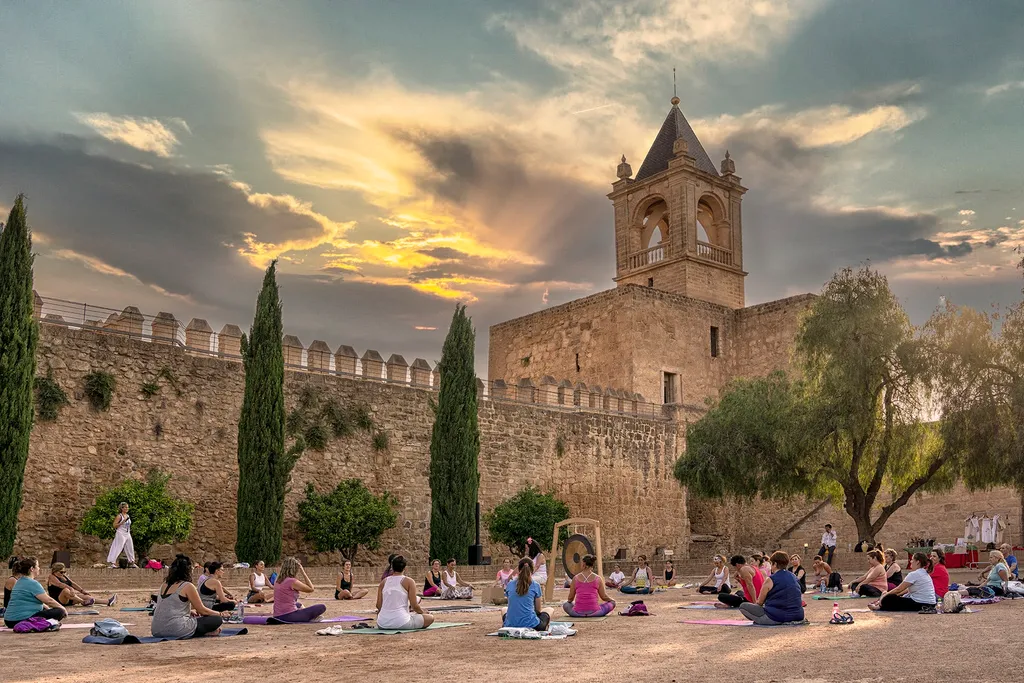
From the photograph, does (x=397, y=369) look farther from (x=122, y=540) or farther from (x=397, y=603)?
(x=397, y=603)

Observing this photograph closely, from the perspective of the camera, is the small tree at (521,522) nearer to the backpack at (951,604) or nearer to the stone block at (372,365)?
the stone block at (372,365)

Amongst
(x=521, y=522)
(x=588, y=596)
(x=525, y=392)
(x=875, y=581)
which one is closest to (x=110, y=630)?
(x=588, y=596)

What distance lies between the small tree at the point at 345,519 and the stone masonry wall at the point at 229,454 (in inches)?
14.3

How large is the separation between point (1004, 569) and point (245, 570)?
1171cm

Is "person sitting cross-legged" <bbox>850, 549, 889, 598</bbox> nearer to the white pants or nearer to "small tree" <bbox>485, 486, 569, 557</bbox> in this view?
"small tree" <bbox>485, 486, 569, 557</bbox>

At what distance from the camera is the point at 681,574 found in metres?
24.0

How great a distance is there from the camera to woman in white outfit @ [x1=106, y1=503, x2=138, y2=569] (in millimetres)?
16562

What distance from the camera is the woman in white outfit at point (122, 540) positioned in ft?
Result: 54.3

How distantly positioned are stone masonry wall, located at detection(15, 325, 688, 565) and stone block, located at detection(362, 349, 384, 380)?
1.03ft

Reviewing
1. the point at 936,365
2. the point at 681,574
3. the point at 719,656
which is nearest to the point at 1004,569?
the point at 936,365

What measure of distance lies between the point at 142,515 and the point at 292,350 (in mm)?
5231

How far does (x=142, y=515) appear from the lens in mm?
17312

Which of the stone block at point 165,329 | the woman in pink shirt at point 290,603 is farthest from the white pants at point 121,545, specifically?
the woman in pink shirt at point 290,603

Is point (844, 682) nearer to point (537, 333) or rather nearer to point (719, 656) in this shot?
point (719, 656)
